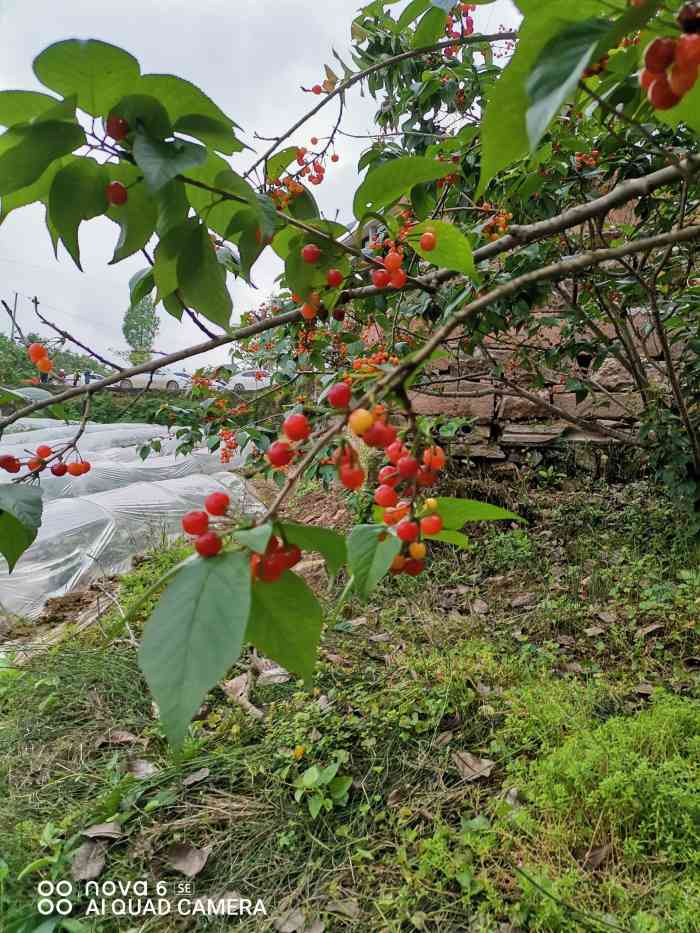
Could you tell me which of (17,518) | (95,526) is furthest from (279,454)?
(95,526)

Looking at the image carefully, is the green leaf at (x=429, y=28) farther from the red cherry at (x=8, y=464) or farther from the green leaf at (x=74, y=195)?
the red cherry at (x=8, y=464)

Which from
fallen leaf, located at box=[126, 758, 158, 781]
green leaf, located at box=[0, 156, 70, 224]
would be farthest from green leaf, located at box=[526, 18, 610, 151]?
fallen leaf, located at box=[126, 758, 158, 781]

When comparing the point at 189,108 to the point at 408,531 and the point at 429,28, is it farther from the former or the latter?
the point at 429,28

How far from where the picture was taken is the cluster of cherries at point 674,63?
0.90 ft

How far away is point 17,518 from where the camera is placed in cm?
46

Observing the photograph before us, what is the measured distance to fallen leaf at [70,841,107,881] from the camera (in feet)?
4.10

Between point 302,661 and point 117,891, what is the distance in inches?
50.8

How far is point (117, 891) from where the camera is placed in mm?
1212

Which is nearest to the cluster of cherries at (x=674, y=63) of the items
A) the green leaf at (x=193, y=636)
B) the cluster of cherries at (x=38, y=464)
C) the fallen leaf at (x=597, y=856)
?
the green leaf at (x=193, y=636)

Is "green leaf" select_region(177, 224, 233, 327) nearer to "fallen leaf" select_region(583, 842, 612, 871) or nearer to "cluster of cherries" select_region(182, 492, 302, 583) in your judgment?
"cluster of cherries" select_region(182, 492, 302, 583)

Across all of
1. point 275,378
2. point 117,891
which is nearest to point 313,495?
point 275,378

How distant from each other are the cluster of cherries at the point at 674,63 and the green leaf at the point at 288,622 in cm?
35

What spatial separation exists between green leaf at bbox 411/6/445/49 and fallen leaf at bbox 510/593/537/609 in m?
1.80

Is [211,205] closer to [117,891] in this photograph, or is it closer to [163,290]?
[163,290]
